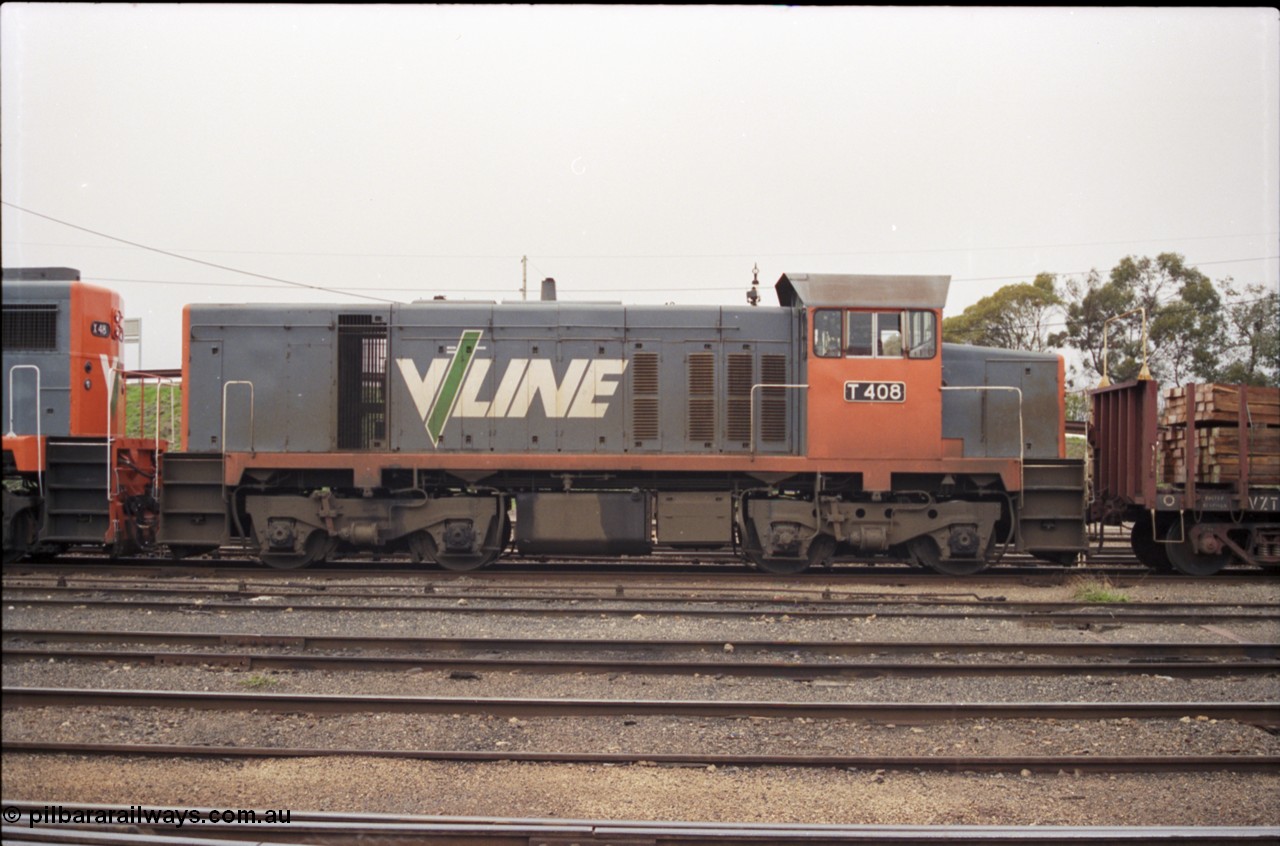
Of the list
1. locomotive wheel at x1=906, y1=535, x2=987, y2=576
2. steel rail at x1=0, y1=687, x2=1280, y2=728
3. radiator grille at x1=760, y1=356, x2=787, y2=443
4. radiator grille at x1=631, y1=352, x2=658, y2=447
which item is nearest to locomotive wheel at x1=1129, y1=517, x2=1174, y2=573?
locomotive wheel at x1=906, y1=535, x2=987, y2=576

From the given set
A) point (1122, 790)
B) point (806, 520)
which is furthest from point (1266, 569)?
point (1122, 790)

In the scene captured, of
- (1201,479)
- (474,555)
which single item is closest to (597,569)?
(474,555)

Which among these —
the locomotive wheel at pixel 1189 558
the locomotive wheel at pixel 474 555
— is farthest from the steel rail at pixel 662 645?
the locomotive wheel at pixel 1189 558

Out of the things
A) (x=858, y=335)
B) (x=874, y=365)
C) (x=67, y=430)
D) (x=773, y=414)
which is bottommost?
(x=67, y=430)

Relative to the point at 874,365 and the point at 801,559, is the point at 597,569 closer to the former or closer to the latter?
the point at 801,559

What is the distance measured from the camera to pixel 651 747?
5609 millimetres

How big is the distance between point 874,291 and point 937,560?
3550 mm

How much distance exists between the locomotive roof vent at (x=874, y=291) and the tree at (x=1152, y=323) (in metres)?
13.6

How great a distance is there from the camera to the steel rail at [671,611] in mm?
8945

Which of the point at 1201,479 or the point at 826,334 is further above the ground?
the point at 826,334

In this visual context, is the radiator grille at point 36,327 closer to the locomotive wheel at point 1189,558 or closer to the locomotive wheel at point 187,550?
the locomotive wheel at point 187,550

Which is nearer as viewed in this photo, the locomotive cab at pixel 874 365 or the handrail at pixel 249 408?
the locomotive cab at pixel 874 365

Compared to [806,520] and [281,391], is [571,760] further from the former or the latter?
[281,391]

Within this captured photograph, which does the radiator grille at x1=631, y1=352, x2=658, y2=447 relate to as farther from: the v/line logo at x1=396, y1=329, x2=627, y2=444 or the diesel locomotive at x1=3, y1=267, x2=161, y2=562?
the diesel locomotive at x1=3, y1=267, x2=161, y2=562
